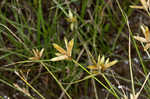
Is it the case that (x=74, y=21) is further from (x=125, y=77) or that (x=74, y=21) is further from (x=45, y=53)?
(x=125, y=77)

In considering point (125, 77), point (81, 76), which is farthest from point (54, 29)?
point (125, 77)

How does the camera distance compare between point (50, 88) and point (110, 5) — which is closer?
point (50, 88)

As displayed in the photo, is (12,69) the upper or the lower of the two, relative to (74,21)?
lower

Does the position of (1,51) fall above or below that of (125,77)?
above

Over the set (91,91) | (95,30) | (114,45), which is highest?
(95,30)

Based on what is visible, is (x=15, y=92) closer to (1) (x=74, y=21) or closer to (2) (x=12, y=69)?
(2) (x=12, y=69)

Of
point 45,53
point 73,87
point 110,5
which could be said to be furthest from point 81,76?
point 110,5

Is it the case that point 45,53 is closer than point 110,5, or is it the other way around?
point 45,53
